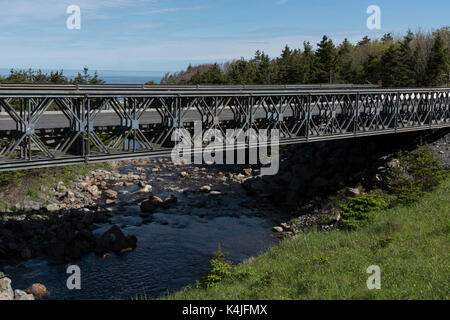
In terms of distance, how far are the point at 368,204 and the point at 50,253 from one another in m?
20.4

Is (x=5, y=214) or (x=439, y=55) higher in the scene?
(x=439, y=55)

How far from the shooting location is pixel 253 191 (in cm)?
4475

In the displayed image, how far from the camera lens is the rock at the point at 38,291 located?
2216 centimetres

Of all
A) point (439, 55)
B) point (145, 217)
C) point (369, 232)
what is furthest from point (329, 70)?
point (369, 232)

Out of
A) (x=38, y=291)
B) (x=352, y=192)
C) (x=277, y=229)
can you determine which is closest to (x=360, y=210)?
(x=277, y=229)

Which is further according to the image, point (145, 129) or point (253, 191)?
point (253, 191)

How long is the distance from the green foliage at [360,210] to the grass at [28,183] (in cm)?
2607

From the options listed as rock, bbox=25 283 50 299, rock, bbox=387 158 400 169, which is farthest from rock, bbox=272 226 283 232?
rock, bbox=25 283 50 299

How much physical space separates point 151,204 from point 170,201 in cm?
230

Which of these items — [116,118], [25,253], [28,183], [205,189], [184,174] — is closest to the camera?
[25,253]

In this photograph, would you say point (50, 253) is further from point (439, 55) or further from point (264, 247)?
point (439, 55)

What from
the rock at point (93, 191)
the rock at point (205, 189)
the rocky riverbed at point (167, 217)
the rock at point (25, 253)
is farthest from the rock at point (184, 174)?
the rock at point (25, 253)

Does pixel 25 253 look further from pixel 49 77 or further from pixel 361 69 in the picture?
pixel 361 69

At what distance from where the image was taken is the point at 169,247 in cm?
2916
